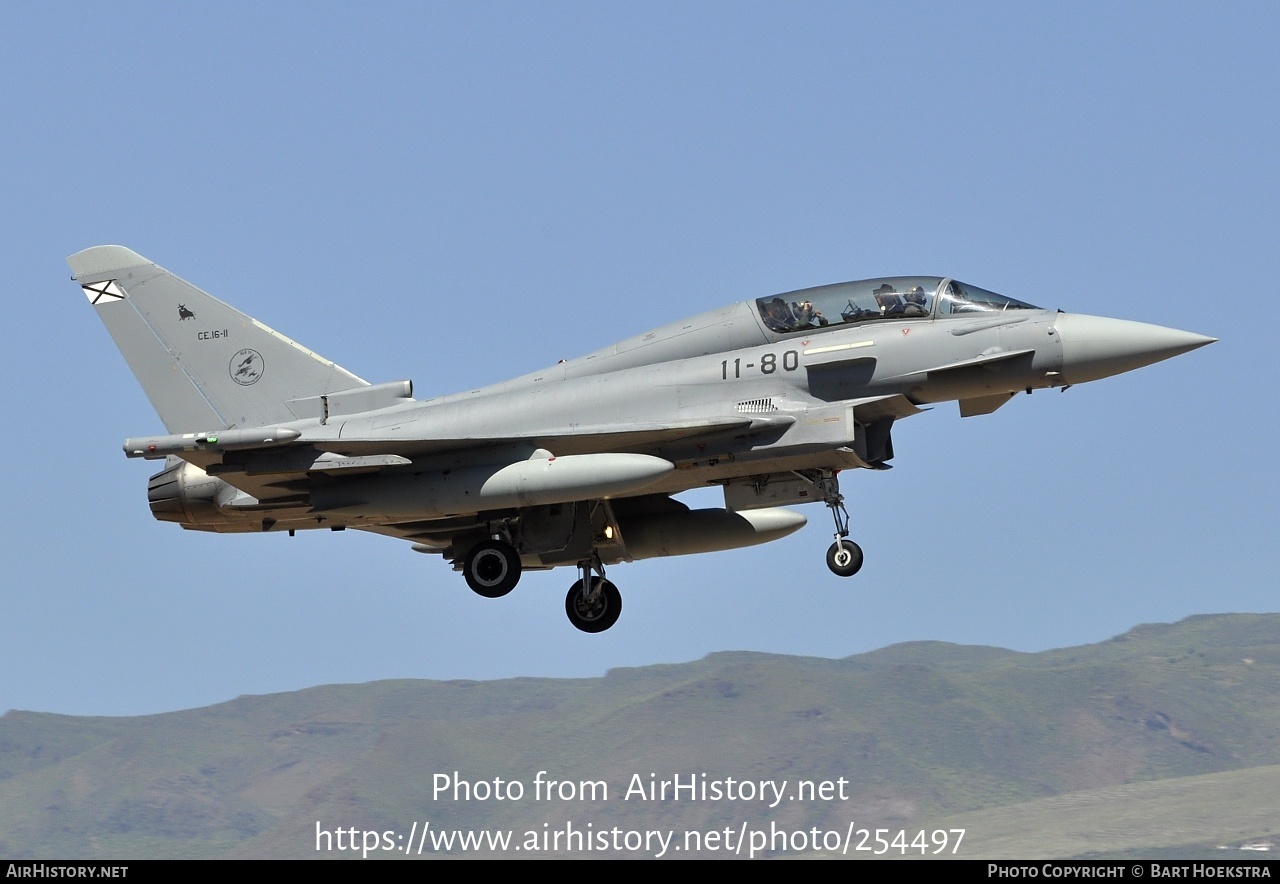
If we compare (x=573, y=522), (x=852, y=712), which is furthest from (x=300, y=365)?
(x=852, y=712)

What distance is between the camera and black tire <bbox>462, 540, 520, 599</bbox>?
2219cm

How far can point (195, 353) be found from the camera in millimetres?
23531

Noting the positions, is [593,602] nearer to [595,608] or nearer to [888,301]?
[595,608]

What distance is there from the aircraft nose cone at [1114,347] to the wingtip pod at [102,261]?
12606 mm

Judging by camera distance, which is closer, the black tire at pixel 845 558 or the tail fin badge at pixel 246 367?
the black tire at pixel 845 558

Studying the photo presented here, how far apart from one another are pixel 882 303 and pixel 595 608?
6.04m

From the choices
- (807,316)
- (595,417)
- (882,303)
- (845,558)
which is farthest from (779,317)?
(845,558)

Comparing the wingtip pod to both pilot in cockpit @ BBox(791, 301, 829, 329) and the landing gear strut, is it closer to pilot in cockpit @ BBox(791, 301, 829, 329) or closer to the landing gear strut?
the landing gear strut

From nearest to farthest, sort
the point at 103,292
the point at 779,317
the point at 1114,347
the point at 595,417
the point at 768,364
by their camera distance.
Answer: the point at 1114,347, the point at 768,364, the point at 779,317, the point at 595,417, the point at 103,292

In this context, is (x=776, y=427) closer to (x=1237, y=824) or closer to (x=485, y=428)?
(x=485, y=428)

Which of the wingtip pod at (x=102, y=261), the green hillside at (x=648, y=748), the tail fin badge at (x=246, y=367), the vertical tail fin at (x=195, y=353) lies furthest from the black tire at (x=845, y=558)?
the green hillside at (x=648, y=748)

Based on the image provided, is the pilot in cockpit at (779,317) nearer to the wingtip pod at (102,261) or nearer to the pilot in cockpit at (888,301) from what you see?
the pilot in cockpit at (888,301)

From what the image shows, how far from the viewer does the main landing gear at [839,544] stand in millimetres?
20531

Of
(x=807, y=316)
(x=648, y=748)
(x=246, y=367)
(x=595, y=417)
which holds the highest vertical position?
(x=246, y=367)
